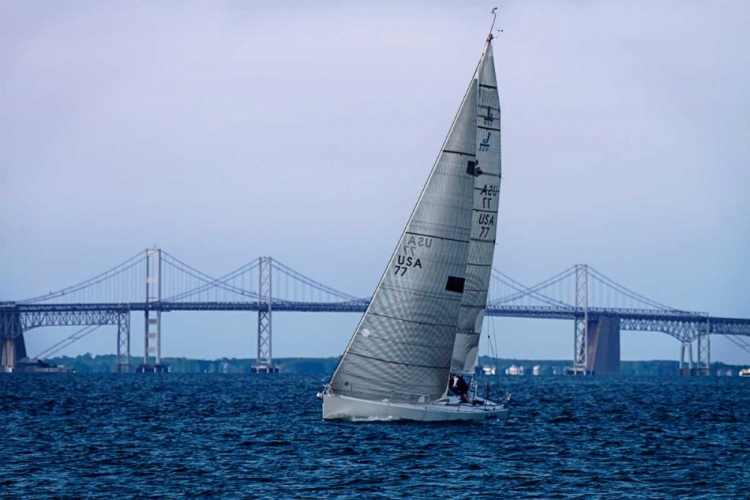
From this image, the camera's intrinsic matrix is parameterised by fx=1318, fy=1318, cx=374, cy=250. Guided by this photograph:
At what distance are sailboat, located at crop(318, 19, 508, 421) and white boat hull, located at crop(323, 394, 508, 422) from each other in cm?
2

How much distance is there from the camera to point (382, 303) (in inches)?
956

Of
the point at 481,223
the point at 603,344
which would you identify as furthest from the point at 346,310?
the point at 481,223

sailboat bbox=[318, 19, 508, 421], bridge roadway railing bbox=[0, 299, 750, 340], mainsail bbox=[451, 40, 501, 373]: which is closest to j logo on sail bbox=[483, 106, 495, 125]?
mainsail bbox=[451, 40, 501, 373]

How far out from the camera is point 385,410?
24375 mm

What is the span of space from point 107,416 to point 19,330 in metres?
73.2

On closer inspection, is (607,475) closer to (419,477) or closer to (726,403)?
(419,477)

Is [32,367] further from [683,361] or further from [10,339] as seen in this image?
[683,361]

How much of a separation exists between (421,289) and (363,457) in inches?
174

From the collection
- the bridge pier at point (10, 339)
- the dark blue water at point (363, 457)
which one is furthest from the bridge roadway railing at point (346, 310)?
the dark blue water at point (363, 457)

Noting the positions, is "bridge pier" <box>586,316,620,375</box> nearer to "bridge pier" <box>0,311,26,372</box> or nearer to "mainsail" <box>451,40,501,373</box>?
"bridge pier" <box>0,311,26,372</box>

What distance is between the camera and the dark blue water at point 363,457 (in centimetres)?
1767

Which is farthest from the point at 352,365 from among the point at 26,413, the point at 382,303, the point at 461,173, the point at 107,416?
the point at 26,413

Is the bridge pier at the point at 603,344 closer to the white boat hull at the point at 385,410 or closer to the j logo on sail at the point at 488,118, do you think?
the j logo on sail at the point at 488,118

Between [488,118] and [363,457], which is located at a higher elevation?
[488,118]
